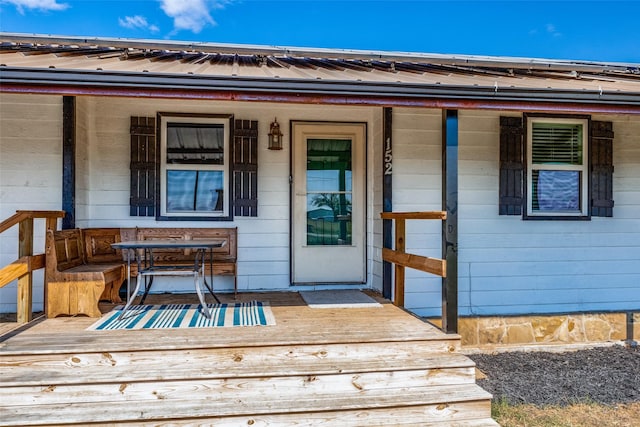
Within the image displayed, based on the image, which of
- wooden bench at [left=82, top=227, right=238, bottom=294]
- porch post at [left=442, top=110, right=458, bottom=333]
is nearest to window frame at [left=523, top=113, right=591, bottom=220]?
porch post at [left=442, top=110, right=458, bottom=333]

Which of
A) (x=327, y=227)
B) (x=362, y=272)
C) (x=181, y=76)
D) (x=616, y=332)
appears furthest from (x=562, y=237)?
(x=181, y=76)

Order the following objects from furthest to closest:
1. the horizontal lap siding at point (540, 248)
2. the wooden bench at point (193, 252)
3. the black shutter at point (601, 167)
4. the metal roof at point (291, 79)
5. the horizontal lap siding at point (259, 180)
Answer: the black shutter at point (601, 167) → the horizontal lap siding at point (540, 248) → the horizontal lap siding at point (259, 180) → the wooden bench at point (193, 252) → the metal roof at point (291, 79)

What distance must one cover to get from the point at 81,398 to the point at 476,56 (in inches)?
252

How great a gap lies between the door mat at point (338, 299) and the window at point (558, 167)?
224 centimetres

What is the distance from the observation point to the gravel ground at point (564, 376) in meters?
3.68

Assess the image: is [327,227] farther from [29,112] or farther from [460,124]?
[29,112]

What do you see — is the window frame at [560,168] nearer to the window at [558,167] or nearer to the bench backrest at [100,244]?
the window at [558,167]

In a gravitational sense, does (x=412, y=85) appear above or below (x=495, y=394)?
above

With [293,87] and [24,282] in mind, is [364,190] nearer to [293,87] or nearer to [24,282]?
[293,87]

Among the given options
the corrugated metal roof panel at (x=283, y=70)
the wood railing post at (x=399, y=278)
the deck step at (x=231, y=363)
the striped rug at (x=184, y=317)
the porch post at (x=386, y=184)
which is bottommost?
the deck step at (x=231, y=363)

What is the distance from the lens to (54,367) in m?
2.88

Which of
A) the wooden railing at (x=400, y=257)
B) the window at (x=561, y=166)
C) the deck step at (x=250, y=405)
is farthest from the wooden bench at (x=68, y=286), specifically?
the window at (x=561, y=166)

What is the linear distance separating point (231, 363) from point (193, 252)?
2.14 meters

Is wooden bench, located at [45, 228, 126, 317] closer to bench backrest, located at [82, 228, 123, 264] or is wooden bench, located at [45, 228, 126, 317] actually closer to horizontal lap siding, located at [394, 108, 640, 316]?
bench backrest, located at [82, 228, 123, 264]
